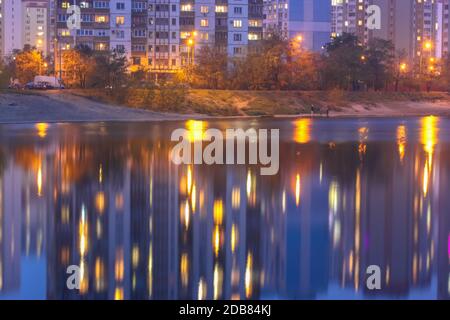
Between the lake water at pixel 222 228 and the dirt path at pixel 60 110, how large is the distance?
3136 centimetres

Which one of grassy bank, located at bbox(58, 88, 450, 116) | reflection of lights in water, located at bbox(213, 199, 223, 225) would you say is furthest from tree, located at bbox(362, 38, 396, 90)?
reflection of lights in water, located at bbox(213, 199, 223, 225)

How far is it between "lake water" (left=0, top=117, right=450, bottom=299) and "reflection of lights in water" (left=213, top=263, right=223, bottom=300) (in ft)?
0.05

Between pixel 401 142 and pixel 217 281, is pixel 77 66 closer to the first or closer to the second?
pixel 401 142

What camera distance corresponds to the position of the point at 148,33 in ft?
453

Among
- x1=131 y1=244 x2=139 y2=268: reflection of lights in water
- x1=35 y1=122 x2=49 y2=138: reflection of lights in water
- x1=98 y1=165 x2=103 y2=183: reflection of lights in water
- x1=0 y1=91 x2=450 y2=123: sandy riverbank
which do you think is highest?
x1=0 y1=91 x2=450 y2=123: sandy riverbank

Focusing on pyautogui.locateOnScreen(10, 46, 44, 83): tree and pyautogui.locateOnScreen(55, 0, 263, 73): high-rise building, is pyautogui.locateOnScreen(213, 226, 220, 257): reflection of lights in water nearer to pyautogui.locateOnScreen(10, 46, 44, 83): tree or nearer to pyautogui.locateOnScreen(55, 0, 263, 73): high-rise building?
pyautogui.locateOnScreen(10, 46, 44, 83): tree

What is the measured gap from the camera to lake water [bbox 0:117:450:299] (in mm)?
13923

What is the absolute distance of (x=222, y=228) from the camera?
18.5m

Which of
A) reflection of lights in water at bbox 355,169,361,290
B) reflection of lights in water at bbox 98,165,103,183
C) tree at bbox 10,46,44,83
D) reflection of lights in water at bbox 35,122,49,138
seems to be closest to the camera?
reflection of lights in water at bbox 355,169,361,290

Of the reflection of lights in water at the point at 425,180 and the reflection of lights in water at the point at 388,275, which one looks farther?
the reflection of lights in water at the point at 425,180

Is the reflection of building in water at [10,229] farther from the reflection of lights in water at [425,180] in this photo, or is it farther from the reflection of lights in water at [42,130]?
the reflection of lights in water at [42,130]

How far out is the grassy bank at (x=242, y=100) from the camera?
267 ft

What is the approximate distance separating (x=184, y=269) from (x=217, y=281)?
92 centimetres

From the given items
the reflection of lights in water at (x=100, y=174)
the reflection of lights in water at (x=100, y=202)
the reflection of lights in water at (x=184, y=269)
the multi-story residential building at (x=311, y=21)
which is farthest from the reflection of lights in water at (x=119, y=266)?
the multi-story residential building at (x=311, y=21)
